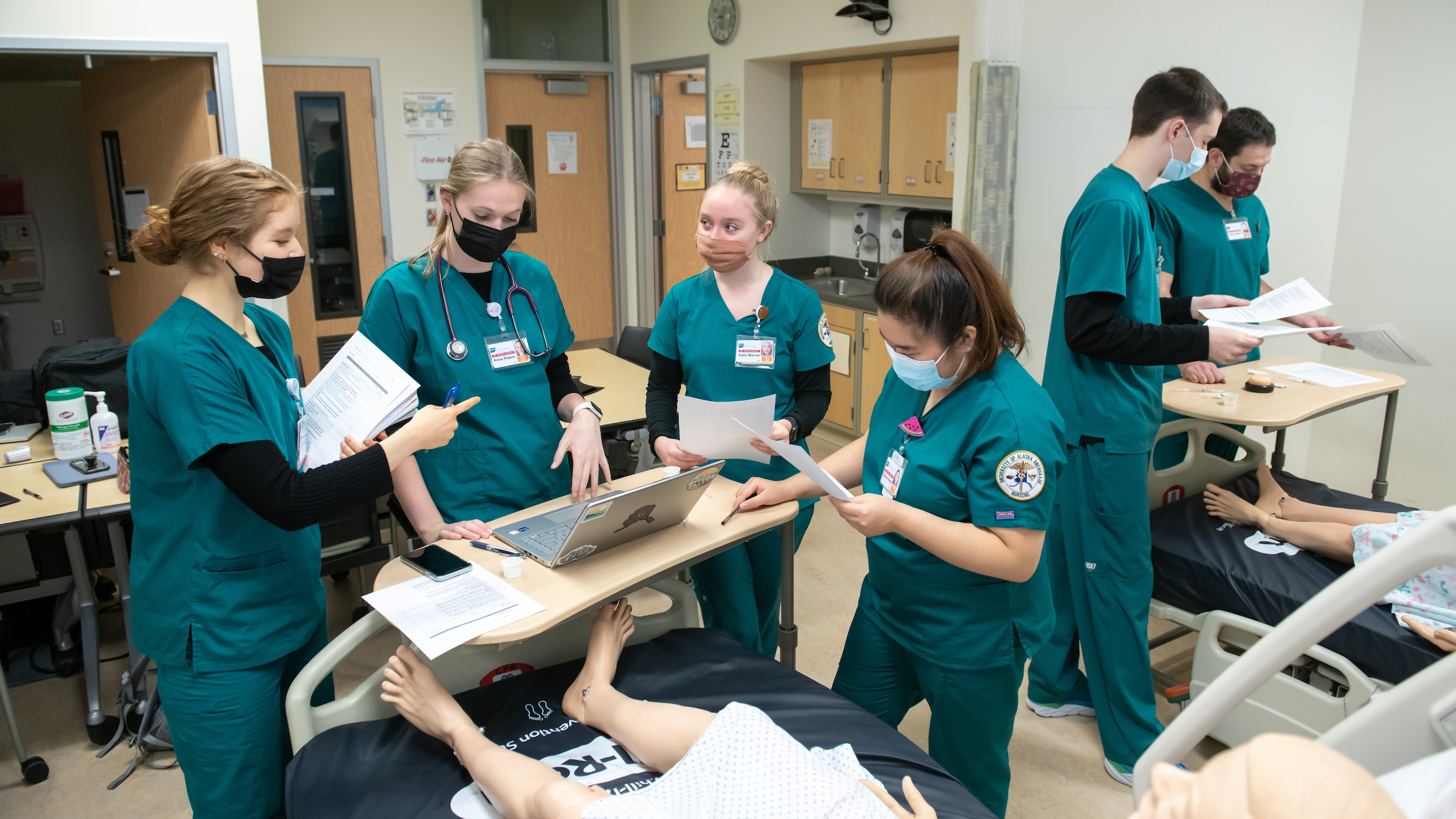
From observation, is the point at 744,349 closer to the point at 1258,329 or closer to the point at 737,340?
the point at 737,340

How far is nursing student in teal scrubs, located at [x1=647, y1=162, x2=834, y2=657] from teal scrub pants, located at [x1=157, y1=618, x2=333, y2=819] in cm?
93

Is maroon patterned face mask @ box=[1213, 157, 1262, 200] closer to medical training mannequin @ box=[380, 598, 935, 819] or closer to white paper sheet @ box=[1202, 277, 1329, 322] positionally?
white paper sheet @ box=[1202, 277, 1329, 322]

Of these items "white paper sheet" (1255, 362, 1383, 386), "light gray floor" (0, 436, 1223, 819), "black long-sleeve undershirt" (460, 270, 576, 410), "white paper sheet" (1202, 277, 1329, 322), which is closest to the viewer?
"black long-sleeve undershirt" (460, 270, 576, 410)

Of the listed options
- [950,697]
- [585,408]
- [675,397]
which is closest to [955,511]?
[950,697]

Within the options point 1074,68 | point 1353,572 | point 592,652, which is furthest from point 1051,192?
point 1353,572

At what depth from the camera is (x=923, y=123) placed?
4586 mm

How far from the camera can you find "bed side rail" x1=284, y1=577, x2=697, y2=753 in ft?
5.19

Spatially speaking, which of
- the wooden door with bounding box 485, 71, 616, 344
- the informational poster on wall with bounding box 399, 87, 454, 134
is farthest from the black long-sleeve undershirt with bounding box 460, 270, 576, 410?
the wooden door with bounding box 485, 71, 616, 344

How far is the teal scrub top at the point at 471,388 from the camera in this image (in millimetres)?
1899

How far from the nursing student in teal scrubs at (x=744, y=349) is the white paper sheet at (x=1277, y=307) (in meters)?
1.14

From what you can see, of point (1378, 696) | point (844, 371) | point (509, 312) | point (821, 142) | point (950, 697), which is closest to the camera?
point (1378, 696)

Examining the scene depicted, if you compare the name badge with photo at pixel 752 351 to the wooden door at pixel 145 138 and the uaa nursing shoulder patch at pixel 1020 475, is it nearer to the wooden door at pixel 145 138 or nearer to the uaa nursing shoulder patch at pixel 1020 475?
the uaa nursing shoulder patch at pixel 1020 475

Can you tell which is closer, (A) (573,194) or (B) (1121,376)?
(B) (1121,376)

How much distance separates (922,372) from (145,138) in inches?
157
